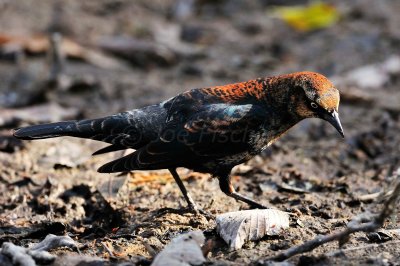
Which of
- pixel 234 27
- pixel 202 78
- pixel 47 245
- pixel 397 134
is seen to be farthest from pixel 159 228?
pixel 234 27

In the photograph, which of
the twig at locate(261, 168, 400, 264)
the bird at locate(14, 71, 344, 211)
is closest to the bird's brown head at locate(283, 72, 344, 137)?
the bird at locate(14, 71, 344, 211)

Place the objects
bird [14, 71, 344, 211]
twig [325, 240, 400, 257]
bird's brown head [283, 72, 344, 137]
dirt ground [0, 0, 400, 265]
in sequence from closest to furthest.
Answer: twig [325, 240, 400, 257], dirt ground [0, 0, 400, 265], bird's brown head [283, 72, 344, 137], bird [14, 71, 344, 211]

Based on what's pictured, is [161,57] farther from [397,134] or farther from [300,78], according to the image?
[300,78]

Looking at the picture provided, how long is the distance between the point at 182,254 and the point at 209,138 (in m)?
1.44

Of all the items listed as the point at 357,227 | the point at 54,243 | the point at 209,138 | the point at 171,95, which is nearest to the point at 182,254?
the point at 54,243

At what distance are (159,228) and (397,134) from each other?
145 inches

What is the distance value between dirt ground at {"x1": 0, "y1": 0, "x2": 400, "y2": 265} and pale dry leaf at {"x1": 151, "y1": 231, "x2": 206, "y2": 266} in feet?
0.62

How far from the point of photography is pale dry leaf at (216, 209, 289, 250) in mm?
4797

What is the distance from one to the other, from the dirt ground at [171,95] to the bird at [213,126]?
0.46m

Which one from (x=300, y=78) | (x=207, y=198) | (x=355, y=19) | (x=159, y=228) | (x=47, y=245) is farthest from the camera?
(x=355, y=19)

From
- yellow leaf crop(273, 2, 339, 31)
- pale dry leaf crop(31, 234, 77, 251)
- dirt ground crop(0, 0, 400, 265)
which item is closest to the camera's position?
pale dry leaf crop(31, 234, 77, 251)

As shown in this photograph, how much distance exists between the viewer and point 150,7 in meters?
12.2

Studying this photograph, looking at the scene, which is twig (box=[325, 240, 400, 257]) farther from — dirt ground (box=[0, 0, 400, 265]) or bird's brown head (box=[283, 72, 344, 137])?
bird's brown head (box=[283, 72, 344, 137])

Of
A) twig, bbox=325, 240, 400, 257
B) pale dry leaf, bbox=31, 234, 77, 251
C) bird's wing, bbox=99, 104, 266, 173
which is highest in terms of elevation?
bird's wing, bbox=99, 104, 266, 173
